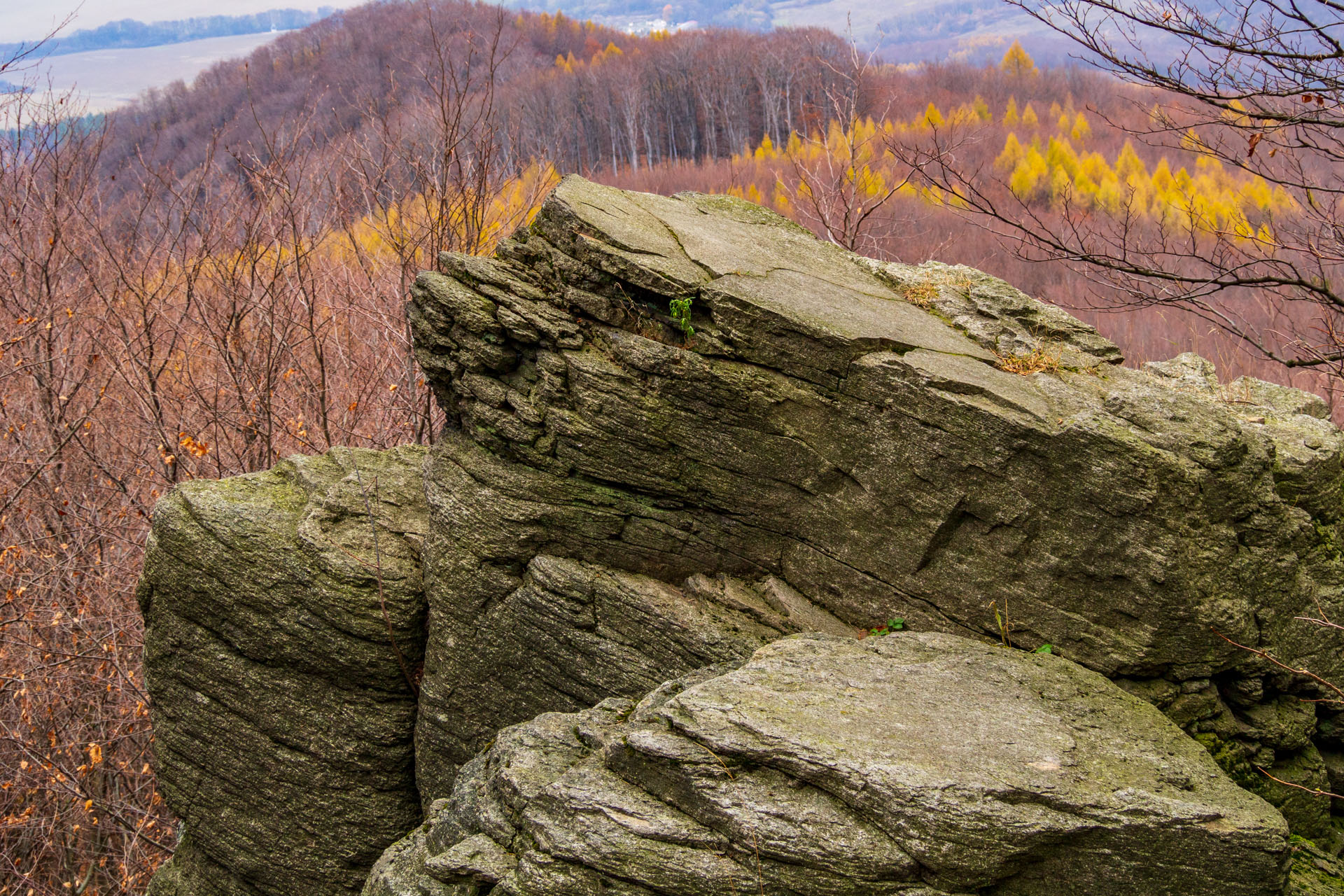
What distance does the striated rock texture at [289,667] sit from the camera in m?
8.76

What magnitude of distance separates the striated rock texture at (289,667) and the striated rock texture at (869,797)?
99.4 inches

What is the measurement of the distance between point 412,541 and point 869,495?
15.0 feet

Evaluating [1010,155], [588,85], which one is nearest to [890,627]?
[1010,155]

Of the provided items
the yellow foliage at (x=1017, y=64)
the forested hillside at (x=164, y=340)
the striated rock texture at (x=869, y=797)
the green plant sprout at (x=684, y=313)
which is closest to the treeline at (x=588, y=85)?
the yellow foliage at (x=1017, y=64)

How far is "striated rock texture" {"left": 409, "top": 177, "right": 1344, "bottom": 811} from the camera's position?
21.9 feet

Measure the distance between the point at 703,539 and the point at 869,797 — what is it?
9.32 feet

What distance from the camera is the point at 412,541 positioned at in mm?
9180

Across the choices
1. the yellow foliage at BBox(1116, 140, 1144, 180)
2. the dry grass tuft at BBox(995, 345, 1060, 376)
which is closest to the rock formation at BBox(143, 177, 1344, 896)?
the dry grass tuft at BBox(995, 345, 1060, 376)

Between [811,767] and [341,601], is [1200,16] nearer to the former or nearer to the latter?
[811,767]

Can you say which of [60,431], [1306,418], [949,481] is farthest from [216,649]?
[60,431]

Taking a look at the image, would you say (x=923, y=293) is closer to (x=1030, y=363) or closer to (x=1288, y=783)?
(x=1030, y=363)

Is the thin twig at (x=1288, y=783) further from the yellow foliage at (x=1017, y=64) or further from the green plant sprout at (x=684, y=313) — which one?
the yellow foliage at (x=1017, y=64)

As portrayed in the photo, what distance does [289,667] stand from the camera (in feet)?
29.2

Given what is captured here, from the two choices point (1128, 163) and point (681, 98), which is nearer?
point (1128, 163)
